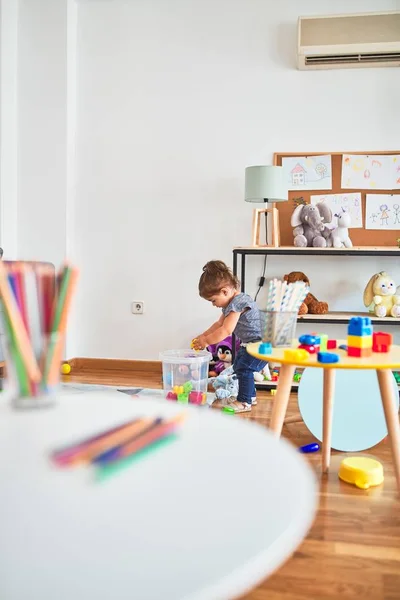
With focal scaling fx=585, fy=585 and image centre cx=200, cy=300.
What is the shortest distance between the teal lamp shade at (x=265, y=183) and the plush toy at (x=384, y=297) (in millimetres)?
684

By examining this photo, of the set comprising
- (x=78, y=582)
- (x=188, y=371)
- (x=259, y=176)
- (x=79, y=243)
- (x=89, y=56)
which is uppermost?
(x=89, y=56)

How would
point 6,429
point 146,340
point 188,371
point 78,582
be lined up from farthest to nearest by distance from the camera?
1. point 146,340
2. point 188,371
3. point 6,429
4. point 78,582

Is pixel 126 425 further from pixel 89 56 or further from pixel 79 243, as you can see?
pixel 89 56

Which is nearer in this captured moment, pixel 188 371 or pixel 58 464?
pixel 58 464

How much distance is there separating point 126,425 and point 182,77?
3.31 metres

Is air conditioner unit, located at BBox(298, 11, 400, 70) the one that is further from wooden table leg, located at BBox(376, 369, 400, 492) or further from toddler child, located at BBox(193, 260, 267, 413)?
wooden table leg, located at BBox(376, 369, 400, 492)

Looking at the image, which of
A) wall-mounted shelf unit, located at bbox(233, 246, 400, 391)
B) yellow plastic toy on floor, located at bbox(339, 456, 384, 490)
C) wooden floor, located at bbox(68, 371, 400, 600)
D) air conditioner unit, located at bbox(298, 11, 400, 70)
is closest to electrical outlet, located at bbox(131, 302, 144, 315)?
wall-mounted shelf unit, located at bbox(233, 246, 400, 391)

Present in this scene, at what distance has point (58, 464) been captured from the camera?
55cm

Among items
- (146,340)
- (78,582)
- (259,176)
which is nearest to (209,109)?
(259,176)

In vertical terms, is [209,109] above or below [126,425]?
above

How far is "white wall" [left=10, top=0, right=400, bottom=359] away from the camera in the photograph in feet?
11.3

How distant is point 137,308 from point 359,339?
2.16m

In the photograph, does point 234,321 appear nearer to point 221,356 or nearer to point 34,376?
point 221,356

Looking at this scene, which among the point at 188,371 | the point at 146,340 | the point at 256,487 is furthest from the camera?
the point at 146,340
